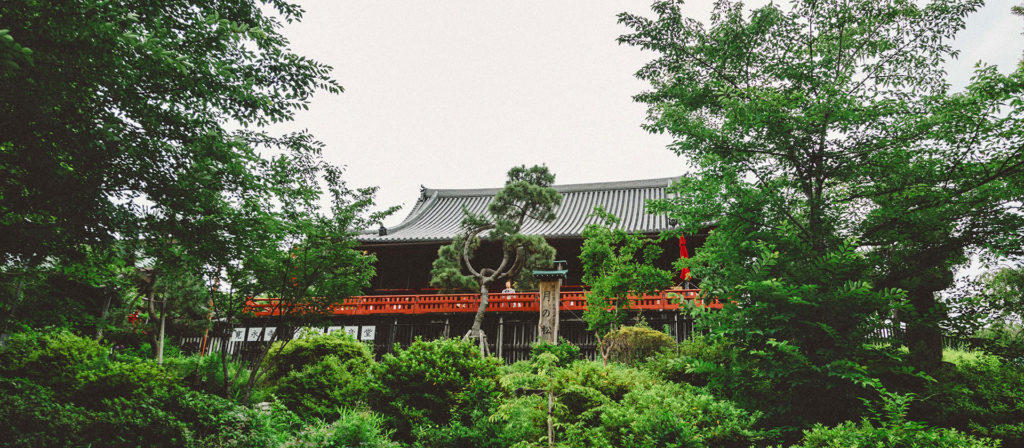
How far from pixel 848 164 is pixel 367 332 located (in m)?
12.2

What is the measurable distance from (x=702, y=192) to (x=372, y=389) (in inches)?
209

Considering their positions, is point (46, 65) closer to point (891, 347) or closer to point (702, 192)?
point (702, 192)

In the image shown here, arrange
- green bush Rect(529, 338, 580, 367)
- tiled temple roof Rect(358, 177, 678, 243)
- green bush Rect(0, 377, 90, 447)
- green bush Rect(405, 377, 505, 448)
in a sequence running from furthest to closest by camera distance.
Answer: tiled temple roof Rect(358, 177, 678, 243) < green bush Rect(529, 338, 580, 367) < green bush Rect(405, 377, 505, 448) < green bush Rect(0, 377, 90, 447)

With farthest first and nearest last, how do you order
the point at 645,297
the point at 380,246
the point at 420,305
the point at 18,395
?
1. the point at 380,246
2. the point at 420,305
3. the point at 645,297
4. the point at 18,395

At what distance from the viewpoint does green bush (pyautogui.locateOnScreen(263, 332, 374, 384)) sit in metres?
9.74

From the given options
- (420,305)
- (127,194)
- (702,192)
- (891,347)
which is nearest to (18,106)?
(127,194)

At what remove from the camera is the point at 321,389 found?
29.0ft

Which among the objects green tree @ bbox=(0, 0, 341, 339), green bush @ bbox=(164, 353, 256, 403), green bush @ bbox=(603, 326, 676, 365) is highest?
green tree @ bbox=(0, 0, 341, 339)

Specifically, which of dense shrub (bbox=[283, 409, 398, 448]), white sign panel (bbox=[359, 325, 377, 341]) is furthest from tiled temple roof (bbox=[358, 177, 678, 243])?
dense shrub (bbox=[283, 409, 398, 448])

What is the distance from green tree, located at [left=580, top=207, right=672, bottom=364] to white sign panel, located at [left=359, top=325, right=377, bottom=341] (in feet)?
22.5

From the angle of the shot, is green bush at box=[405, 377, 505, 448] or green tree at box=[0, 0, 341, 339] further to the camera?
green bush at box=[405, 377, 505, 448]

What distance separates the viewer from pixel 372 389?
7.10 metres

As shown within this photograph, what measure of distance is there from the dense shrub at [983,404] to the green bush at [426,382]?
17.7 ft

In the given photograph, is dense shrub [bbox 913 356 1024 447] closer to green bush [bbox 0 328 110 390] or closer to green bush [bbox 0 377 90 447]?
green bush [bbox 0 377 90 447]
